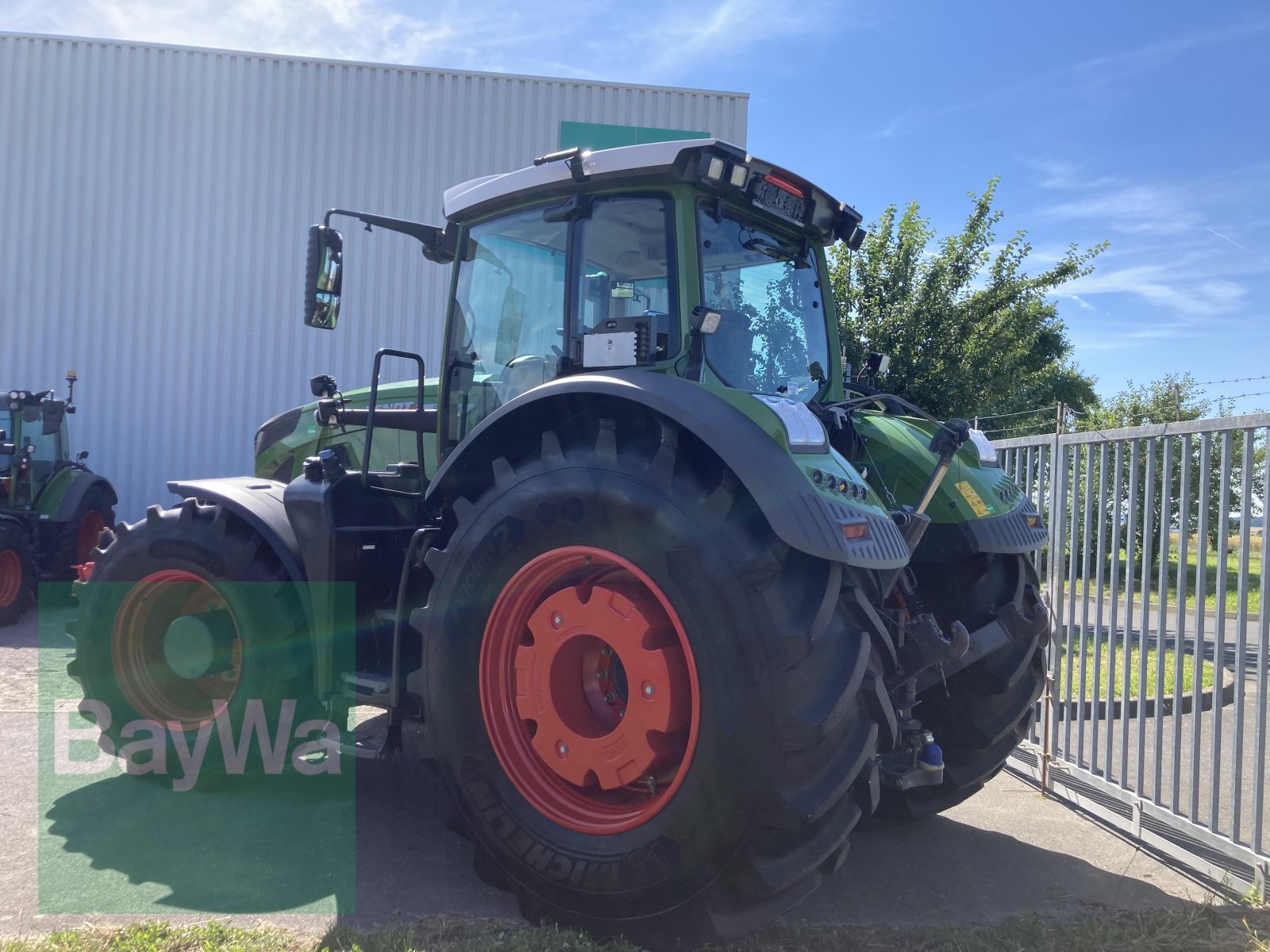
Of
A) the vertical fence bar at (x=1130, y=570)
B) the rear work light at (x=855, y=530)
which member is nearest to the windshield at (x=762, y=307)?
the rear work light at (x=855, y=530)

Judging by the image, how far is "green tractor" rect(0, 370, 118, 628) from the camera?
8695mm

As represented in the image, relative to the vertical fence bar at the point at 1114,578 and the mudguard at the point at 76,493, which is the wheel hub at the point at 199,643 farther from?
the mudguard at the point at 76,493

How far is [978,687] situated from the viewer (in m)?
3.72

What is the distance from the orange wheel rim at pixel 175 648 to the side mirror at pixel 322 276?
49.2 inches

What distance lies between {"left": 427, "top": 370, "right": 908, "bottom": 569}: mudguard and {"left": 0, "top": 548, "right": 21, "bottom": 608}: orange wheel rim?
7.55 m

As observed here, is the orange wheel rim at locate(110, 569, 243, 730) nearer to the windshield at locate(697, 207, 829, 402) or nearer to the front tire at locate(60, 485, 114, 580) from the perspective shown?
the windshield at locate(697, 207, 829, 402)

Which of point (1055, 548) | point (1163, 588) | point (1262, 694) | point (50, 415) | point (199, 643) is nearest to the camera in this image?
point (1262, 694)

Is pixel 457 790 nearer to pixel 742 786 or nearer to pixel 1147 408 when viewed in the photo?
pixel 742 786

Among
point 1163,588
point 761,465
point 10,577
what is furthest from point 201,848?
point 10,577

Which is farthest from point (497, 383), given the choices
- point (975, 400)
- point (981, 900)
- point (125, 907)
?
point (975, 400)

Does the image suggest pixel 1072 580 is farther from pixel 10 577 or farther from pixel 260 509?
pixel 10 577

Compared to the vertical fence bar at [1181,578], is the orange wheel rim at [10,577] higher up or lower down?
lower down

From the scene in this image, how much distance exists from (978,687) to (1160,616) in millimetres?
Result: 947

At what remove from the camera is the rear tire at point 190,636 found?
3.95 metres
